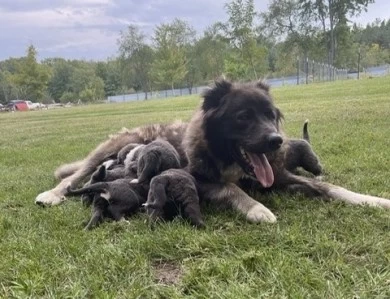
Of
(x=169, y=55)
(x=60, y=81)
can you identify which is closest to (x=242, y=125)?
(x=169, y=55)

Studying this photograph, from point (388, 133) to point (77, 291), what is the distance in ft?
22.6

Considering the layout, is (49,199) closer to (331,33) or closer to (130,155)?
(130,155)

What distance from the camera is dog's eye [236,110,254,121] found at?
435 cm

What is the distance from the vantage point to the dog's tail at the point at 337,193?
12.7ft

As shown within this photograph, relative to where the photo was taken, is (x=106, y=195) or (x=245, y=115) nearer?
(x=106, y=195)

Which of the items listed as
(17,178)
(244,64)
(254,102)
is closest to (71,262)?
(254,102)

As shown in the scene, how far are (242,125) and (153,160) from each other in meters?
0.96

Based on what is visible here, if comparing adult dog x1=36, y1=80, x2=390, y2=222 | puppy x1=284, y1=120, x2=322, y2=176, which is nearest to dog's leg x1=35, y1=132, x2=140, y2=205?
adult dog x1=36, y1=80, x2=390, y2=222

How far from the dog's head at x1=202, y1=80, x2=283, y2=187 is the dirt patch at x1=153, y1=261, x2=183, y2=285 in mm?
1575

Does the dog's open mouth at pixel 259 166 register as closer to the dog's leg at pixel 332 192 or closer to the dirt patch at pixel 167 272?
the dog's leg at pixel 332 192

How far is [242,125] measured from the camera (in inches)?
171

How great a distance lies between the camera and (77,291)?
2.55 m

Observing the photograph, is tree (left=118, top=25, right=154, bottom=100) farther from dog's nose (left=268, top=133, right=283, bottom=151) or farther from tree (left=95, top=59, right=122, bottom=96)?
dog's nose (left=268, top=133, right=283, bottom=151)

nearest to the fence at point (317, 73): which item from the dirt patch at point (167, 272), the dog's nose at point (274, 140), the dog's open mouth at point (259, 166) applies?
the dog's open mouth at point (259, 166)
